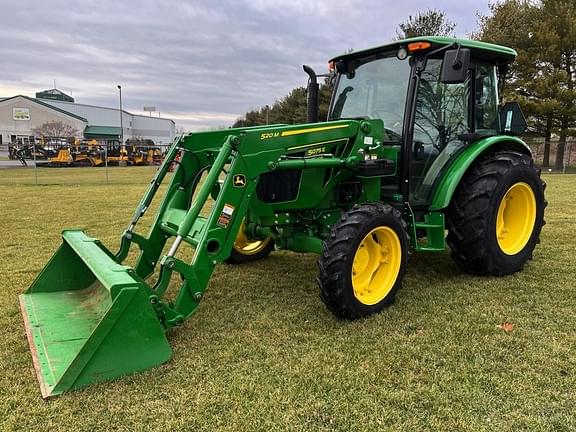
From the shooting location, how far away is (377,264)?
4.14m

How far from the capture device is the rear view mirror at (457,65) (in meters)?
3.88

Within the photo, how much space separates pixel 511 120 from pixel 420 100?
1.54 metres

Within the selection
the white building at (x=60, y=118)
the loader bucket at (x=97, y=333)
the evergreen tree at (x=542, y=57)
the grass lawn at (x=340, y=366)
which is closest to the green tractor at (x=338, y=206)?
the loader bucket at (x=97, y=333)

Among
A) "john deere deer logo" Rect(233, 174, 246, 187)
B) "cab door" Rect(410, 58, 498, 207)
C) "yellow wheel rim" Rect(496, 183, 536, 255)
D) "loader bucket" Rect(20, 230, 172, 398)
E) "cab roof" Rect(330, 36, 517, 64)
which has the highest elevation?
"cab roof" Rect(330, 36, 517, 64)

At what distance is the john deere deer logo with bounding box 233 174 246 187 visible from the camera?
357 cm

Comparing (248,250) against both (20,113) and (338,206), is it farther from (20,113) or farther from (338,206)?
(20,113)

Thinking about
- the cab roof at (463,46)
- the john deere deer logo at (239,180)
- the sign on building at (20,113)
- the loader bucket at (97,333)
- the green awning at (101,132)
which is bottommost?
the loader bucket at (97,333)

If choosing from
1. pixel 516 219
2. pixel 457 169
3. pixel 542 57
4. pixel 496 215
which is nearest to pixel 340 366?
pixel 457 169

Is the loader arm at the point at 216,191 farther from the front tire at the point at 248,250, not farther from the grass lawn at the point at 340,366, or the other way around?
the front tire at the point at 248,250

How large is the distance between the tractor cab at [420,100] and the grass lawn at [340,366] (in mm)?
1204

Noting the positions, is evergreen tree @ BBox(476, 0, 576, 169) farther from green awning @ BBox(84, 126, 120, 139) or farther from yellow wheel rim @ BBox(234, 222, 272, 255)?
green awning @ BBox(84, 126, 120, 139)

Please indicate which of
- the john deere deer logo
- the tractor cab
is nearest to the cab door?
the tractor cab

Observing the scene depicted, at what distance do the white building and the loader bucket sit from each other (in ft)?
196

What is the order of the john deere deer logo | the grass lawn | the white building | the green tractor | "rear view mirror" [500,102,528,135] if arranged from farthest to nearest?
the white building < "rear view mirror" [500,102,528,135] < the john deere deer logo < the green tractor < the grass lawn
